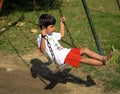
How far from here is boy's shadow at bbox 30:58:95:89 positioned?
20.9ft

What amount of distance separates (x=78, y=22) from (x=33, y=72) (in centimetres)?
390

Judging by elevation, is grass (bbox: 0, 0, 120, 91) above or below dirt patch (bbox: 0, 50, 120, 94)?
above

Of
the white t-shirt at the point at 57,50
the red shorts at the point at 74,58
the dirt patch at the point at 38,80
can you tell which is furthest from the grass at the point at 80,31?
the white t-shirt at the point at 57,50

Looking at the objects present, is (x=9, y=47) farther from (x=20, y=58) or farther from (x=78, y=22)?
(x=78, y=22)

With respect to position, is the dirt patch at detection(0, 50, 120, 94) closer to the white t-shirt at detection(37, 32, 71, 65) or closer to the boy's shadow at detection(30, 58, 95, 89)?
the boy's shadow at detection(30, 58, 95, 89)

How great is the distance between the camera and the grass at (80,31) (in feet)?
22.4

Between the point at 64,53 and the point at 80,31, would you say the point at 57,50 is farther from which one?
the point at 80,31

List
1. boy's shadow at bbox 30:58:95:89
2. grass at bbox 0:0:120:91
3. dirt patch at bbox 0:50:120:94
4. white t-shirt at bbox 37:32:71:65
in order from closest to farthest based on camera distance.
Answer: white t-shirt at bbox 37:32:71:65 < dirt patch at bbox 0:50:120:94 < boy's shadow at bbox 30:58:95:89 < grass at bbox 0:0:120:91

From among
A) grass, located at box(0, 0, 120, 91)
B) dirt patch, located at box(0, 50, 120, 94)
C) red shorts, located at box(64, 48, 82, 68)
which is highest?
red shorts, located at box(64, 48, 82, 68)

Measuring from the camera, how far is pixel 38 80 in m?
6.45

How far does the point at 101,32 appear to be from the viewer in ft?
30.9

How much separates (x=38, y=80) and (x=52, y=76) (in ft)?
1.12

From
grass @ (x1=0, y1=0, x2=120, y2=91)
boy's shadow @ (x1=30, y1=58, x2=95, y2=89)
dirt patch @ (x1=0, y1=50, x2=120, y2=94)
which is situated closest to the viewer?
dirt patch @ (x1=0, y1=50, x2=120, y2=94)

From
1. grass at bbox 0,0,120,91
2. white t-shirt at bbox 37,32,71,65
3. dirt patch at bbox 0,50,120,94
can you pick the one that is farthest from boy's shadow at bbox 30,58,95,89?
white t-shirt at bbox 37,32,71,65
